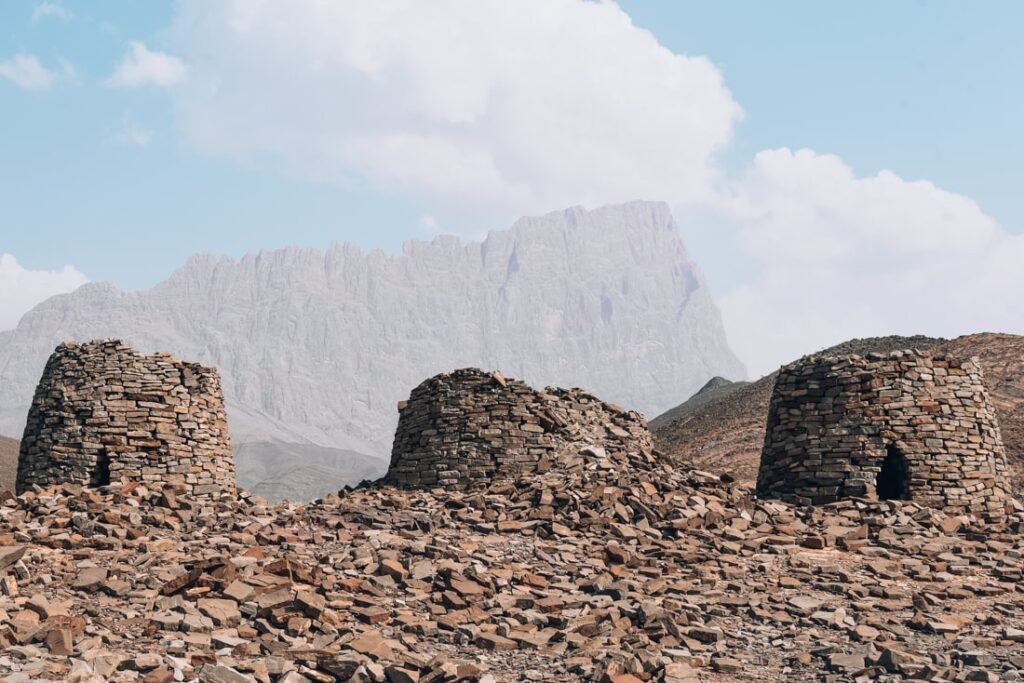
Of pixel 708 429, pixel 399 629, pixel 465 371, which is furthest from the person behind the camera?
pixel 708 429

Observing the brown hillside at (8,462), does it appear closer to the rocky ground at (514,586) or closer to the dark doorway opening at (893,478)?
the rocky ground at (514,586)

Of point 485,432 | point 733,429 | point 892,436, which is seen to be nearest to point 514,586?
point 485,432

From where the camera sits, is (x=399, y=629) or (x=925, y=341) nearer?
(x=399, y=629)

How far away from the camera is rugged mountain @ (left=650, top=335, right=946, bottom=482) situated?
3731 centimetres

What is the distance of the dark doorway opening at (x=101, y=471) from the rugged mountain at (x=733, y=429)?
825 inches

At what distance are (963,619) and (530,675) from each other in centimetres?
529

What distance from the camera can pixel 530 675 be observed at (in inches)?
401

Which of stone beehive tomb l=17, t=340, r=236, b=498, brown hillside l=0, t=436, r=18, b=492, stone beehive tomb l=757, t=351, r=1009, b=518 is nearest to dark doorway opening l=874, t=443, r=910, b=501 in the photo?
stone beehive tomb l=757, t=351, r=1009, b=518

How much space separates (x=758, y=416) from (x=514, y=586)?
33.7 m

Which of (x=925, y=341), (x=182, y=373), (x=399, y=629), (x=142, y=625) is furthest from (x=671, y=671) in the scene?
(x=925, y=341)

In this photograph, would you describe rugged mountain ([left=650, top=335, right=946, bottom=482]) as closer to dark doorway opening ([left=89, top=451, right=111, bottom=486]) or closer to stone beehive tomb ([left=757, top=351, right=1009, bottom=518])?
stone beehive tomb ([left=757, top=351, right=1009, bottom=518])

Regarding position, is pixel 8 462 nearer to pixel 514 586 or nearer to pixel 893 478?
pixel 893 478

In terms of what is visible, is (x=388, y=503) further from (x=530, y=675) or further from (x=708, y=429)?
(x=708, y=429)

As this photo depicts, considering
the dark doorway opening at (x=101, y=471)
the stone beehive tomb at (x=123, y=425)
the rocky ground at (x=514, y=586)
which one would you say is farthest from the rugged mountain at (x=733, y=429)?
the dark doorway opening at (x=101, y=471)
